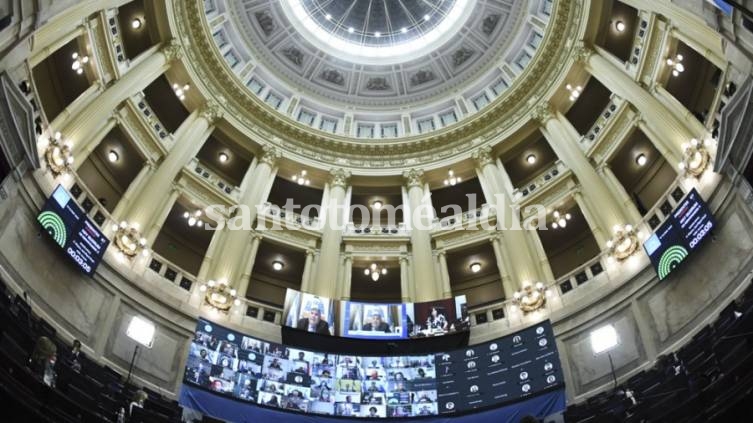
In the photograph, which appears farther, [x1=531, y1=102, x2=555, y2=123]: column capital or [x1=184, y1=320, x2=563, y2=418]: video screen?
[x1=531, y1=102, x2=555, y2=123]: column capital

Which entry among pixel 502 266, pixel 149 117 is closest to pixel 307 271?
pixel 502 266

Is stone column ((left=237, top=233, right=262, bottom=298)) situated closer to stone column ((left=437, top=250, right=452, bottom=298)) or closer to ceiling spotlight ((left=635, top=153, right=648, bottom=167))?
stone column ((left=437, top=250, right=452, bottom=298))

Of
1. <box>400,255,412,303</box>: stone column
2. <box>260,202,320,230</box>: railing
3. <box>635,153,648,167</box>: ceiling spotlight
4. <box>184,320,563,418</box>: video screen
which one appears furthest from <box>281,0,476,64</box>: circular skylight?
<box>184,320,563,418</box>: video screen

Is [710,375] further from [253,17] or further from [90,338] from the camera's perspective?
[253,17]

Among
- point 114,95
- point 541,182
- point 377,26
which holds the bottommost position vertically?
point 114,95

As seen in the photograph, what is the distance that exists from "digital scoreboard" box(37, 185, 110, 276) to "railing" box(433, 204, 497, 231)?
15.6 meters

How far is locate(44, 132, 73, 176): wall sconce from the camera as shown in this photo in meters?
20.1

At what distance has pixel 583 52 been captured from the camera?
29188 mm

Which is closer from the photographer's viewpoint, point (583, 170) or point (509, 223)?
point (583, 170)

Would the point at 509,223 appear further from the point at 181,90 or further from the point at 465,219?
the point at 181,90

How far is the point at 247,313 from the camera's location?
2469cm

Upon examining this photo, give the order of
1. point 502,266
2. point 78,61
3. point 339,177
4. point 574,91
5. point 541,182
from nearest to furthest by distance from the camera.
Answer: point 78,61
point 502,266
point 541,182
point 574,91
point 339,177

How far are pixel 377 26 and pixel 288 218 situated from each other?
17.2 m

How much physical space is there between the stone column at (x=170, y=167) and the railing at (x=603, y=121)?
18.6 meters
